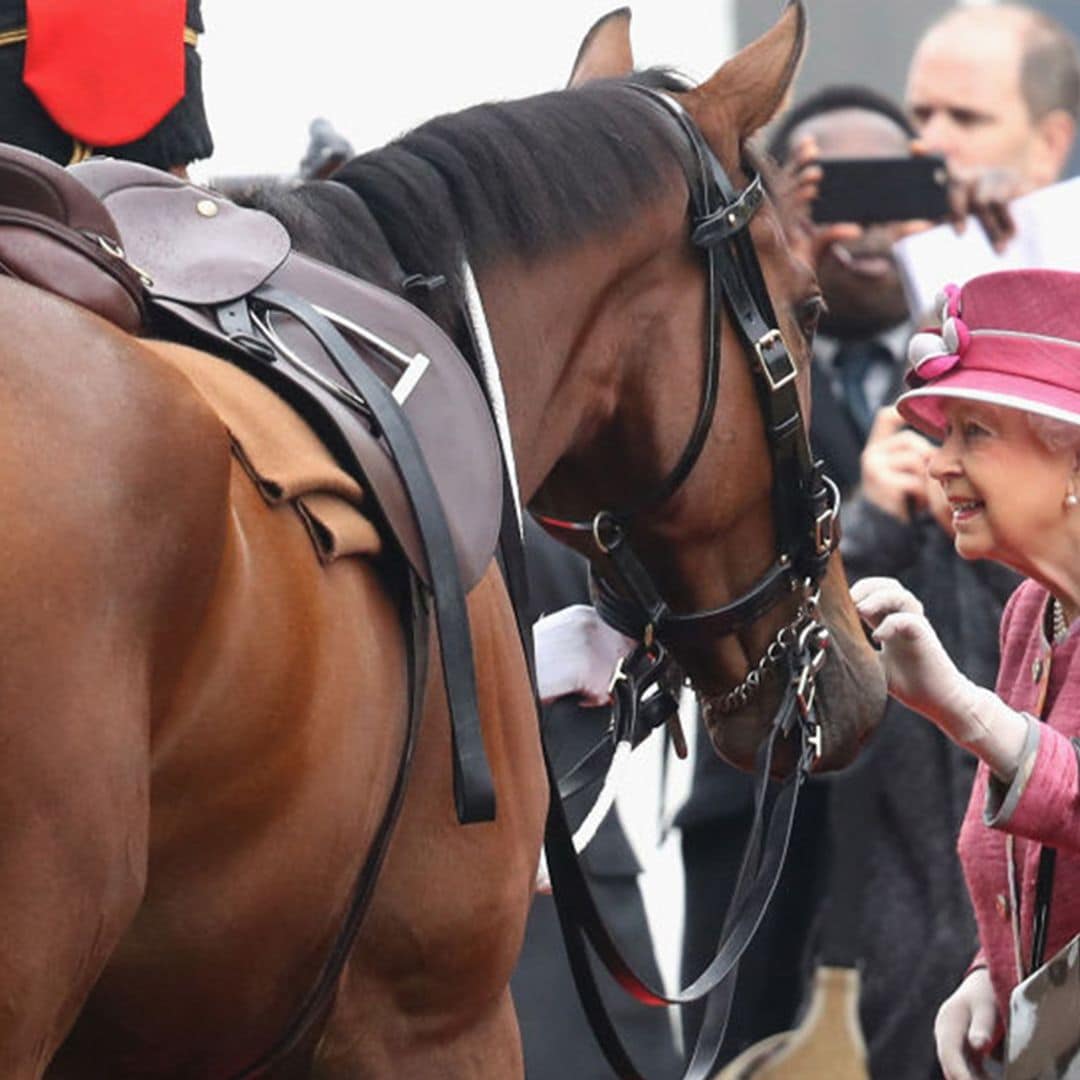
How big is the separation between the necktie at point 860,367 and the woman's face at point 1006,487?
2.44 m

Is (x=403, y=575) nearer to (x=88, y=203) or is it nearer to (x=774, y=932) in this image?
(x=88, y=203)

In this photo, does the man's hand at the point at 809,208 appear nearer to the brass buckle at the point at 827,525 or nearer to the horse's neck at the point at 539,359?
the brass buckle at the point at 827,525

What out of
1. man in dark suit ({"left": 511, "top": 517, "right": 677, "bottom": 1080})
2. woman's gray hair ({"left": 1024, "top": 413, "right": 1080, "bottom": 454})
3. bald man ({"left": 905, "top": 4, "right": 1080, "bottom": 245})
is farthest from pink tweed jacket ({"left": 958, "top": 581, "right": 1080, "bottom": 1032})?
bald man ({"left": 905, "top": 4, "right": 1080, "bottom": 245})

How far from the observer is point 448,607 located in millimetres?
2607

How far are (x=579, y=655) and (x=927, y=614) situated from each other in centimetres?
151

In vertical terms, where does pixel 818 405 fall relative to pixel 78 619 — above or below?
below

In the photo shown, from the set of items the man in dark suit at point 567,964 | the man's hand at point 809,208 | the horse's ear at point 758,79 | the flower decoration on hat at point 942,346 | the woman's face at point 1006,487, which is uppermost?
the horse's ear at point 758,79

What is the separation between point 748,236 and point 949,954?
6.26 ft

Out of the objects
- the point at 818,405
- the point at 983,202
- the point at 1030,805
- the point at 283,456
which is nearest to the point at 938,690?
the point at 1030,805

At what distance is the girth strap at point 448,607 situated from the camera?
2604mm

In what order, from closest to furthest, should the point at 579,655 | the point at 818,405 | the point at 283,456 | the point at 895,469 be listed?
1. the point at 283,456
2. the point at 579,655
3. the point at 895,469
4. the point at 818,405

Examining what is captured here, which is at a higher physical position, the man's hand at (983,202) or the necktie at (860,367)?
the man's hand at (983,202)

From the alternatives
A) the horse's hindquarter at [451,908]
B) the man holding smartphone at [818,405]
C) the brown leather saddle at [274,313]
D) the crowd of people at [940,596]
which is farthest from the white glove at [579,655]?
the man holding smartphone at [818,405]

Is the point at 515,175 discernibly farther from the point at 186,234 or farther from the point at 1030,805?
the point at 1030,805
